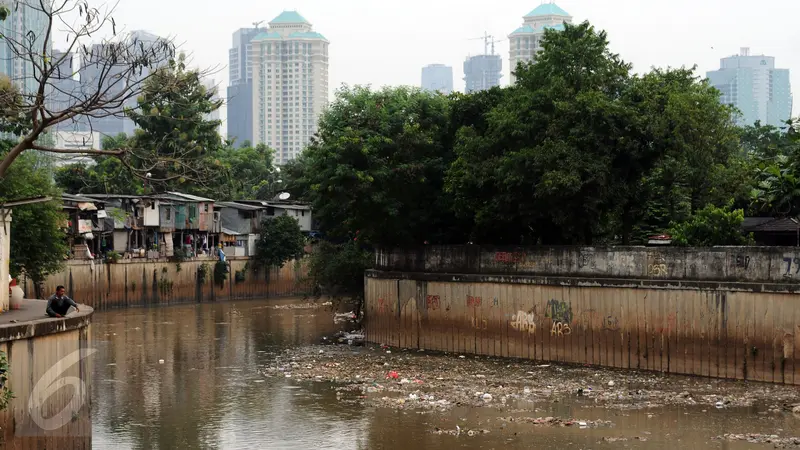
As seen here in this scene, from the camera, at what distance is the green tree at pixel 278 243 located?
73.8m

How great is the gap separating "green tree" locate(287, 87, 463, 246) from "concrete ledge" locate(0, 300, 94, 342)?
19036 millimetres

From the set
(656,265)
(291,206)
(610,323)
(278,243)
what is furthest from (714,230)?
(291,206)

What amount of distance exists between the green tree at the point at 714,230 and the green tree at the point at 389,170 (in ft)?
34.2

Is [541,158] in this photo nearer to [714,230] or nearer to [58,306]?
[714,230]

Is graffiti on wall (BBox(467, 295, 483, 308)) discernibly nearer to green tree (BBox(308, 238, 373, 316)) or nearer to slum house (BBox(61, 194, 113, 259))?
green tree (BBox(308, 238, 373, 316))

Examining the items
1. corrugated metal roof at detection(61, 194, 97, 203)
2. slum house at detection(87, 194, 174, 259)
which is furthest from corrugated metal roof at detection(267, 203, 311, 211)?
corrugated metal roof at detection(61, 194, 97, 203)

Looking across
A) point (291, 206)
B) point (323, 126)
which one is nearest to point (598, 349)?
point (323, 126)

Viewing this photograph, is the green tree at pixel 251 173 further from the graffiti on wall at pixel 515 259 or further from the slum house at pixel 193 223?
the graffiti on wall at pixel 515 259

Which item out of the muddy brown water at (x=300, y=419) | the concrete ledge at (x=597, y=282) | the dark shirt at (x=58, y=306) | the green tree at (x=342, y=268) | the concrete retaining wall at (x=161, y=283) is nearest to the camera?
the dark shirt at (x=58, y=306)

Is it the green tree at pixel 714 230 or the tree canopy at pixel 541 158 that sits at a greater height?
the tree canopy at pixel 541 158

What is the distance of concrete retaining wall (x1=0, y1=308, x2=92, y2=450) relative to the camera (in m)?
17.5

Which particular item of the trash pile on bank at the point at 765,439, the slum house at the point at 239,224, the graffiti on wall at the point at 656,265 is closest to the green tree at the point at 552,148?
the graffiti on wall at the point at 656,265

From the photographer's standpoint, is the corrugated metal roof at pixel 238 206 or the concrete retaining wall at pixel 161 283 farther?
the corrugated metal roof at pixel 238 206

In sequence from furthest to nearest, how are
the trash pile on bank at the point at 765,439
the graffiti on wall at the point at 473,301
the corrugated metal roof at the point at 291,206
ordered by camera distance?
the corrugated metal roof at the point at 291,206
the graffiti on wall at the point at 473,301
the trash pile on bank at the point at 765,439
